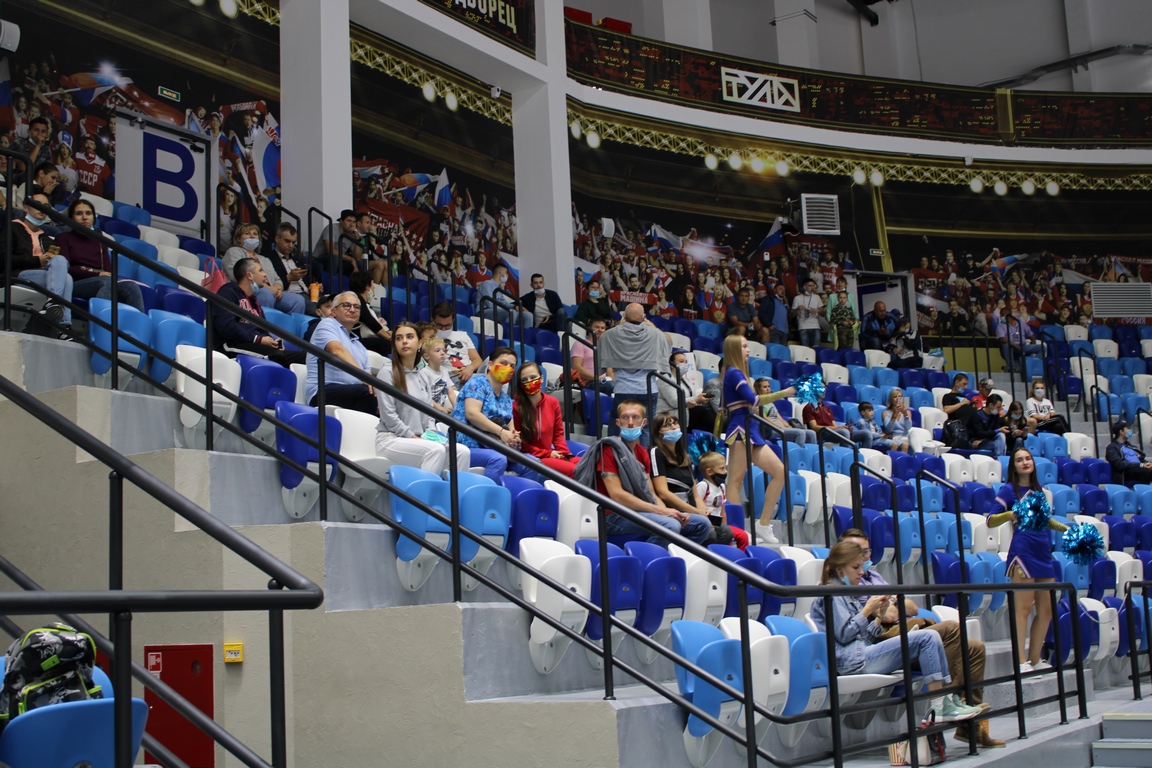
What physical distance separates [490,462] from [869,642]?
6.88ft

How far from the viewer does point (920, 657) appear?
508 centimetres

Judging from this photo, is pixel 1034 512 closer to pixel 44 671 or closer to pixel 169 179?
pixel 44 671

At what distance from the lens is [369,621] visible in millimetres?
4570

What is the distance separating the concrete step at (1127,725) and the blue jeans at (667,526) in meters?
2.22

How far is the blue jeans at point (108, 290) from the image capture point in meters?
6.56

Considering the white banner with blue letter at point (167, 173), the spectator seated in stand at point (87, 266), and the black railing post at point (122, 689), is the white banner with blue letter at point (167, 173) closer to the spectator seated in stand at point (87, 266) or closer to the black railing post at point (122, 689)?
the spectator seated in stand at point (87, 266)

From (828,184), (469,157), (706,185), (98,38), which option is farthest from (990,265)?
(98,38)

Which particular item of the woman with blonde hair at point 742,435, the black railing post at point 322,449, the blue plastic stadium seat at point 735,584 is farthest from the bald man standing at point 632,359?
the black railing post at point 322,449

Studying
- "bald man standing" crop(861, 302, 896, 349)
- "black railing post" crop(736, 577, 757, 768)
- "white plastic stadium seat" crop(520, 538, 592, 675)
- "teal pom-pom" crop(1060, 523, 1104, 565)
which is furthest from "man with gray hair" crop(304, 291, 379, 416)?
"bald man standing" crop(861, 302, 896, 349)

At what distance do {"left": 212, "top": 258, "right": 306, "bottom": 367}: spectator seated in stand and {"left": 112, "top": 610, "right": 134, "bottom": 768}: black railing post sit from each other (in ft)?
14.1

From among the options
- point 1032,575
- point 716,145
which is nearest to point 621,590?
point 1032,575

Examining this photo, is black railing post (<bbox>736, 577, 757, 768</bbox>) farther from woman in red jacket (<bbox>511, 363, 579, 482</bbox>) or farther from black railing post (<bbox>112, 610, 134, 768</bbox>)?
woman in red jacket (<bbox>511, 363, 579, 482</bbox>)

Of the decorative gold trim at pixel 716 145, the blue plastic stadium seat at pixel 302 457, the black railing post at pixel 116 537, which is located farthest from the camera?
the decorative gold trim at pixel 716 145

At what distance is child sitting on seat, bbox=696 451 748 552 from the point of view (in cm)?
628
